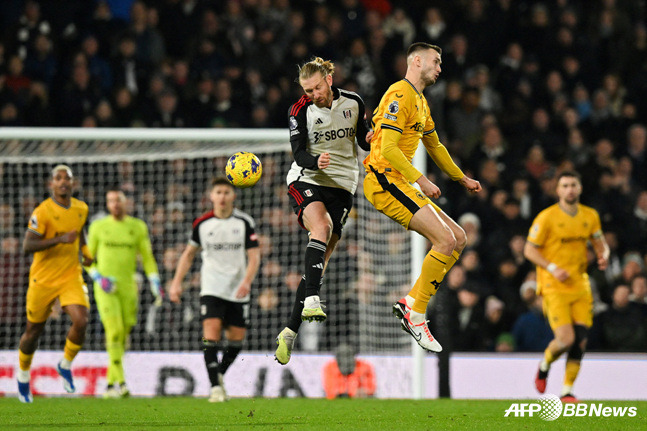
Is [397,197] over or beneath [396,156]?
beneath

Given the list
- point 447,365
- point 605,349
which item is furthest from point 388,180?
point 605,349

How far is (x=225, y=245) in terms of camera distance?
1014 centimetres

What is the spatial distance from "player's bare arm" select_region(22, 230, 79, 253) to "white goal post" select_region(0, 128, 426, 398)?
220 centimetres

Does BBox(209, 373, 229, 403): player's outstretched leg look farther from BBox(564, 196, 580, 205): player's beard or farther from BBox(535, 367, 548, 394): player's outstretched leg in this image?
BBox(564, 196, 580, 205): player's beard

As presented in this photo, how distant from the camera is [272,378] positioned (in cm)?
1168

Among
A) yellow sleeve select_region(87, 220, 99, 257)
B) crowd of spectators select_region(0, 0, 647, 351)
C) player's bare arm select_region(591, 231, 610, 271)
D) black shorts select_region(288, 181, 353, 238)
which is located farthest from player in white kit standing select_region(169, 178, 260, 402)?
player's bare arm select_region(591, 231, 610, 271)

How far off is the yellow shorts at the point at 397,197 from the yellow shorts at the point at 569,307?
10.6ft

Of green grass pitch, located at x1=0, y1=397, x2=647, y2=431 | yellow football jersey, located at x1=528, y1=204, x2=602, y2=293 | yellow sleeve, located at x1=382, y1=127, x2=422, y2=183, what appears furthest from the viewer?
yellow football jersey, located at x1=528, y1=204, x2=602, y2=293

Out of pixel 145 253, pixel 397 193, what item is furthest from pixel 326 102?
pixel 145 253

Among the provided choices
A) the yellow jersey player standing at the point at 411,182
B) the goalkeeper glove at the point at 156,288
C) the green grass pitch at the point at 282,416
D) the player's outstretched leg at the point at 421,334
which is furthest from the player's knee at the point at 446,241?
the goalkeeper glove at the point at 156,288

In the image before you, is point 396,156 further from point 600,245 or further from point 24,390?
point 24,390

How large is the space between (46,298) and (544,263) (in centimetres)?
507

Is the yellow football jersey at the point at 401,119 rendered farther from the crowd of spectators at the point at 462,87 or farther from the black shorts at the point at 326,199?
the crowd of spectators at the point at 462,87

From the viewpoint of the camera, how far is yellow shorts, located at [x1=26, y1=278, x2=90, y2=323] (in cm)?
981
